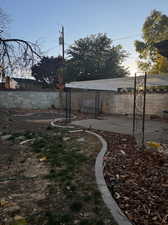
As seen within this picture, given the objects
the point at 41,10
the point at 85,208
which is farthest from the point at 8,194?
the point at 41,10

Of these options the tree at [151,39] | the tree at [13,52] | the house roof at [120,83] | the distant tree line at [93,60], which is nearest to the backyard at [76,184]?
the house roof at [120,83]

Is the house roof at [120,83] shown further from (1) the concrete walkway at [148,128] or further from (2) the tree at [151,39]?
(2) the tree at [151,39]

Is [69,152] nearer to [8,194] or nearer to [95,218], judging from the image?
[8,194]

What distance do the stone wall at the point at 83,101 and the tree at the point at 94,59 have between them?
17.9 feet

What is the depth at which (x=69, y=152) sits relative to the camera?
11.5 feet

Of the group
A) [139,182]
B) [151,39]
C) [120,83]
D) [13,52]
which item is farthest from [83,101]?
[139,182]

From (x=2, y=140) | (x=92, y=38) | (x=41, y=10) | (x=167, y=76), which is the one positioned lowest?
(x=2, y=140)

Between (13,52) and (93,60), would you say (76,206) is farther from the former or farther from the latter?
(93,60)

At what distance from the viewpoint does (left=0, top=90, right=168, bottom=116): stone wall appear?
28.2 feet

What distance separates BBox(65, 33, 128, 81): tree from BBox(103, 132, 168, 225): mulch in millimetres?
15862

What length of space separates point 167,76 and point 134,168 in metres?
3.20

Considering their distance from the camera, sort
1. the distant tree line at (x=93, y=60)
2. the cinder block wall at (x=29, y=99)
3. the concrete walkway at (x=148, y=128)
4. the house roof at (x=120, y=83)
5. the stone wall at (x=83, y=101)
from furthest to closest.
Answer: the distant tree line at (x=93, y=60) < the cinder block wall at (x=29, y=99) < the stone wall at (x=83, y=101) < the house roof at (x=120, y=83) < the concrete walkway at (x=148, y=128)

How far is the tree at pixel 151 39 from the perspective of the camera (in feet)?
48.6

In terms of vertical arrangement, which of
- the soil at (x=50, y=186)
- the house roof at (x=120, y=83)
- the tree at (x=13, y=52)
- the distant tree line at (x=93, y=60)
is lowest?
the soil at (x=50, y=186)
